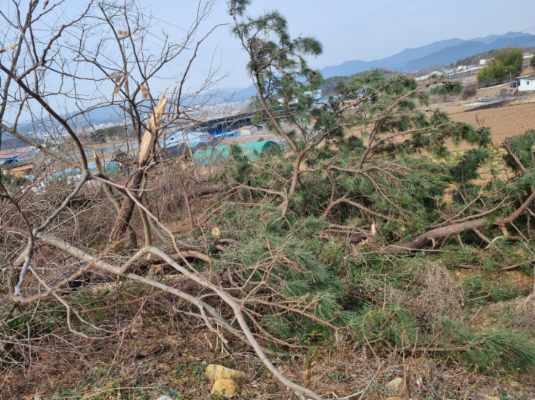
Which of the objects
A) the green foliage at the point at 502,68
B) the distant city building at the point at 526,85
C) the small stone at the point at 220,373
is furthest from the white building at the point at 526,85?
the small stone at the point at 220,373

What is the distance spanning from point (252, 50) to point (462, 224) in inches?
109

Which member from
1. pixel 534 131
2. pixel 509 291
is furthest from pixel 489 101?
pixel 509 291

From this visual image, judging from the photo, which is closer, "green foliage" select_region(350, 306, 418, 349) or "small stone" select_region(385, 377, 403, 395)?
"small stone" select_region(385, 377, 403, 395)

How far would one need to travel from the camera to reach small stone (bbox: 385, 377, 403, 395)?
234 cm

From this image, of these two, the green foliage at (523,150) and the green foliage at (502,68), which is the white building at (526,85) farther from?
the green foliage at (523,150)

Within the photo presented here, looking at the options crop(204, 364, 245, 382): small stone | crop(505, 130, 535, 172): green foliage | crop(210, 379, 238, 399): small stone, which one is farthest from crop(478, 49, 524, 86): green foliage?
crop(210, 379, 238, 399): small stone

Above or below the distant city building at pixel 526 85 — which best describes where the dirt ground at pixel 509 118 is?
below

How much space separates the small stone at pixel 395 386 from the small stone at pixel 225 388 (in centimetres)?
77

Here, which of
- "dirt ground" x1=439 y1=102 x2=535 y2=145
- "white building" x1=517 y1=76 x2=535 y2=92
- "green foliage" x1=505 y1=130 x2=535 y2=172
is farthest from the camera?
"white building" x1=517 y1=76 x2=535 y2=92

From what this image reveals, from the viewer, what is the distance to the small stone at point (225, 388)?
240 cm

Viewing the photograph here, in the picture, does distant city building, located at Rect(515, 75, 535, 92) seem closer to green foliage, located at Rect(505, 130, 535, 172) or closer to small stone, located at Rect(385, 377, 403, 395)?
green foliage, located at Rect(505, 130, 535, 172)

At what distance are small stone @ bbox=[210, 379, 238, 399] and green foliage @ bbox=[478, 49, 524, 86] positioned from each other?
34.4 meters

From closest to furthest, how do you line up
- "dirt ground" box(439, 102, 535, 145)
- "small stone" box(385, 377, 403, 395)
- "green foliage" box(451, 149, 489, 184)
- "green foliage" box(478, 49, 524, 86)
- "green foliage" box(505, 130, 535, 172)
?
"small stone" box(385, 377, 403, 395), "green foliage" box(505, 130, 535, 172), "green foliage" box(451, 149, 489, 184), "dirt ground" box(439, 102, 535, 145), "green foliage" box(478, 49, 524, 86)

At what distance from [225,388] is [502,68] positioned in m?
39.3
